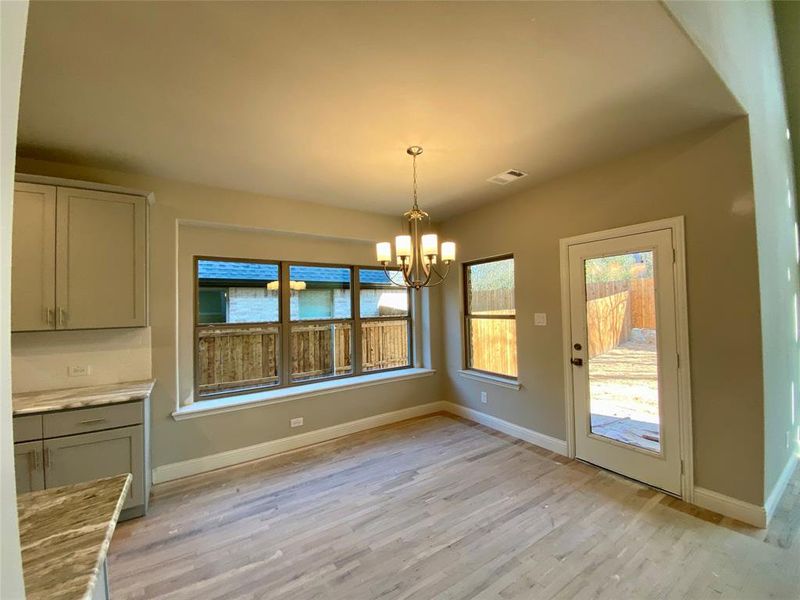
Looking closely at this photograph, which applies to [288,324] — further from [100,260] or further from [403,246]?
[403,246]

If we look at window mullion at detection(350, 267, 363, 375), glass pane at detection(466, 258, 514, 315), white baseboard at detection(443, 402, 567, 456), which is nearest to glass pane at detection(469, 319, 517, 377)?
glass pane at detection(466, 258, 514, 315)

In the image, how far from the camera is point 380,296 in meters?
4.70


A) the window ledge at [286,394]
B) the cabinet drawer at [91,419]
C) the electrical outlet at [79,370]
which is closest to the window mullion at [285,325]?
the window ledge at [286,394]

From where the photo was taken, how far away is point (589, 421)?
3119mm

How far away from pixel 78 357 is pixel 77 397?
1.72 feet

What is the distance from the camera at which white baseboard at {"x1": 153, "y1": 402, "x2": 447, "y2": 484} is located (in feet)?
9.98

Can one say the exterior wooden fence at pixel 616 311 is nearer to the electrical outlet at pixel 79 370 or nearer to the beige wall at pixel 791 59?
the beige wall at pixel 791 59

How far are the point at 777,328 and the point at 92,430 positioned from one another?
493 centimetres

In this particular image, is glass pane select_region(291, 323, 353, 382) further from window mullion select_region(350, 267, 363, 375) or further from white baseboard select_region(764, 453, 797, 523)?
white baseboard select_region(764, 453, 797, 523)

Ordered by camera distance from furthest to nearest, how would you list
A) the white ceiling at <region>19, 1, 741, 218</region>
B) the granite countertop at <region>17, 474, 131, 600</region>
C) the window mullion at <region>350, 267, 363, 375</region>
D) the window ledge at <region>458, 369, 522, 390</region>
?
the window mullion at <region>350, 267, 363, 375</region>, the window ledge at <region>458, 369, 522, 390</region>, the white ceiling at <region>19, 1, 741, 218</region>, the granite countertop at <region>17, 474, 131, 600</region>

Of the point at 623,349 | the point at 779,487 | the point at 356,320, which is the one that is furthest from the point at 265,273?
the point at 779,487

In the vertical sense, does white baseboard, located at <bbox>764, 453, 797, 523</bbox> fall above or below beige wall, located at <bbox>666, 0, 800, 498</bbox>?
below

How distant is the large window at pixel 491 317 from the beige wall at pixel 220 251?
1.26 m

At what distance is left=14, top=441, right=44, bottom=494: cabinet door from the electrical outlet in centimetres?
66
